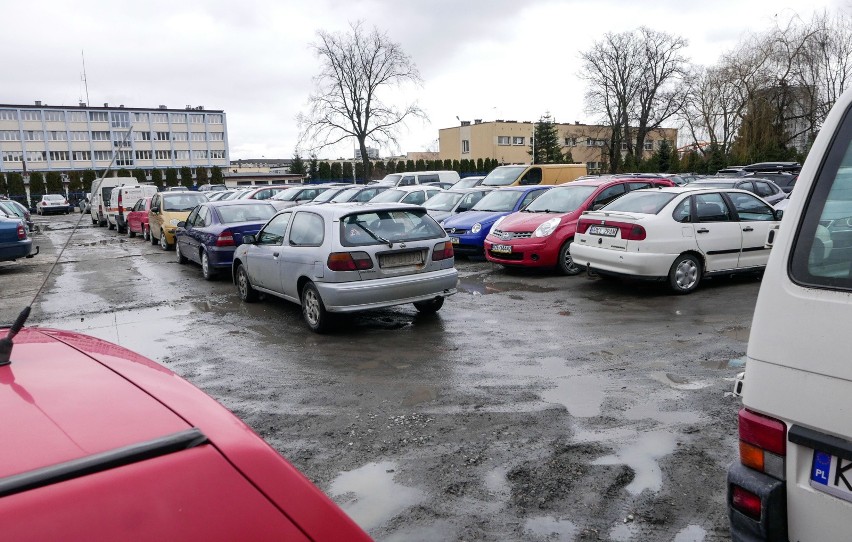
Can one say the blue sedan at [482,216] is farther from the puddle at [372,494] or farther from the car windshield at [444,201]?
the puddle at [372,494]

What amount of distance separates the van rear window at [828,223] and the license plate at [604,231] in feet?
25.0

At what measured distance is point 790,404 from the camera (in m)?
2.26

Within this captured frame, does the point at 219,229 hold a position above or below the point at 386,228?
below

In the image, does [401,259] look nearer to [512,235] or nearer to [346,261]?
[346,261]

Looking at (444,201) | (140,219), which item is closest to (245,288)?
(444,201)

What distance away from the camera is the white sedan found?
9477mm

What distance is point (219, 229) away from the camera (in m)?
12.7

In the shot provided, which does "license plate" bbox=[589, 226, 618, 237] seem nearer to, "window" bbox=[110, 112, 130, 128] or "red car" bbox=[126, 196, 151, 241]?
"red car" bbox=[126, 196, 151, 241]

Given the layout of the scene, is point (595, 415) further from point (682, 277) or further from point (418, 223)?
point (682, 277)

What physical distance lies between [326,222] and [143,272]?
8.12m

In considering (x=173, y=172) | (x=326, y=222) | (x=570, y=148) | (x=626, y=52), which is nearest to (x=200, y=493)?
(x=326, y=222)

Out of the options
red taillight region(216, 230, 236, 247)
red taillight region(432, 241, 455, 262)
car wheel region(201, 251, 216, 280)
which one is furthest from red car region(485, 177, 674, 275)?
car wheel region(201, 251, 216, 280)

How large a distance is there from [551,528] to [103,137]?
109 meters

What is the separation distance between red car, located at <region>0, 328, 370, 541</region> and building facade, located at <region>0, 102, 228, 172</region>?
8995cm
